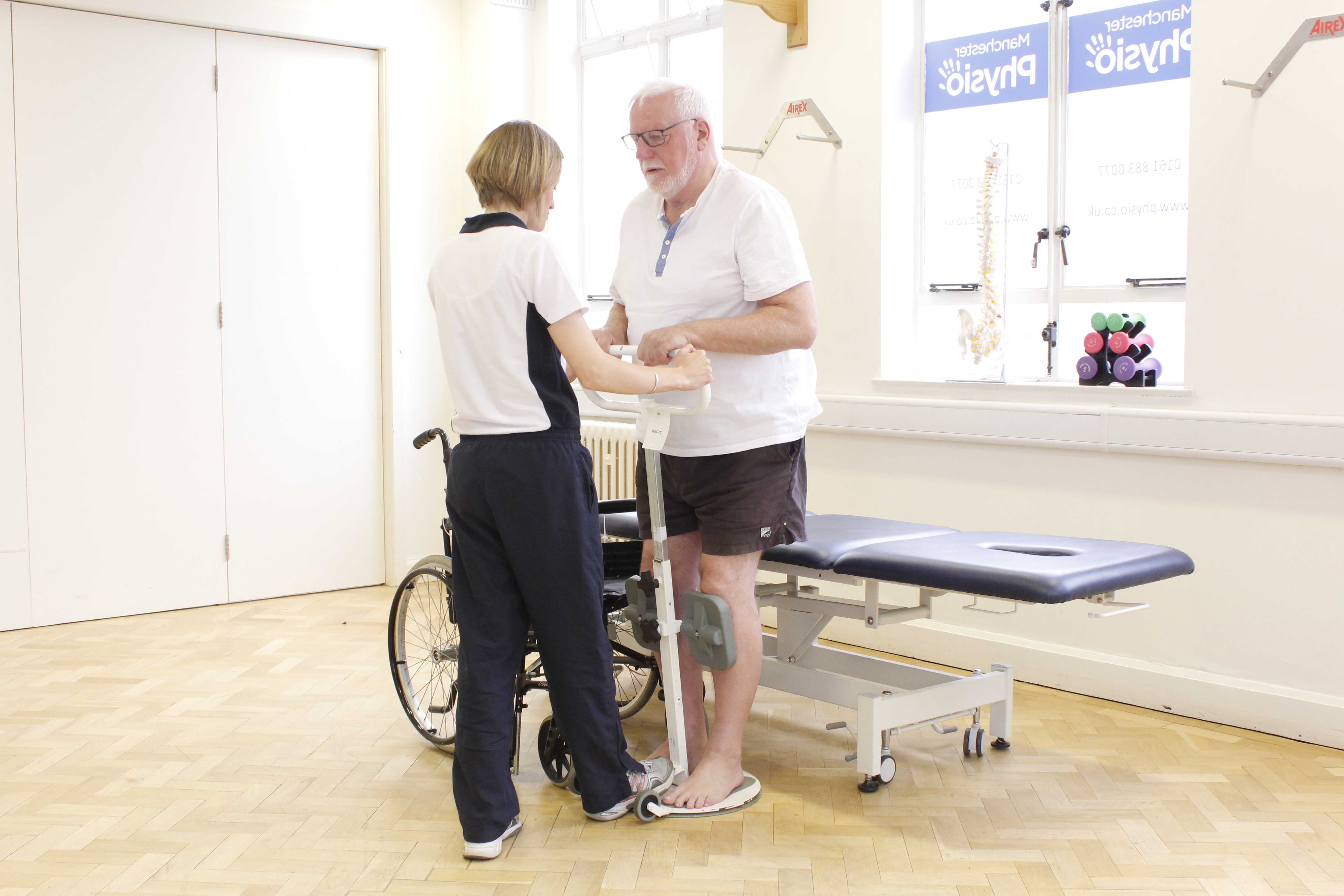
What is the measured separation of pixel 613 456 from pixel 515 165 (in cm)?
272

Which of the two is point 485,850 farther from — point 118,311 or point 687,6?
point 687,6

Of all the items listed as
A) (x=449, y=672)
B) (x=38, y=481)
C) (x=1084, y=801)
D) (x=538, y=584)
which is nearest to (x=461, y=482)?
(x=538, y=584)

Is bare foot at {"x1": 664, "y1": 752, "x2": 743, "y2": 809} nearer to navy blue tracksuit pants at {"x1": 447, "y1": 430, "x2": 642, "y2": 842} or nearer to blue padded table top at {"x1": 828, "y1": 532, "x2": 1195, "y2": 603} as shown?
navy blue tracksuit pants at {"x1": 447, "y1": 430, "x2": 642, "y2": 842}

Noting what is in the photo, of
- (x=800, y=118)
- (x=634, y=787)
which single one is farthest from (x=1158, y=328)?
(x=634, y=787)

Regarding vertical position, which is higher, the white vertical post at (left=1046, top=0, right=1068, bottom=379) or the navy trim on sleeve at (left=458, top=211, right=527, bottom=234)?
the white vertical post at (left=1046, top=0, right=1068, bottom=379)

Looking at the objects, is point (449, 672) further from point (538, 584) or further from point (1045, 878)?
point (1045, 878)

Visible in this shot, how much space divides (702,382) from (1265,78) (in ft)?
5.81

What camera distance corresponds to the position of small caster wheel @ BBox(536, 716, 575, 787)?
2758 millimetres

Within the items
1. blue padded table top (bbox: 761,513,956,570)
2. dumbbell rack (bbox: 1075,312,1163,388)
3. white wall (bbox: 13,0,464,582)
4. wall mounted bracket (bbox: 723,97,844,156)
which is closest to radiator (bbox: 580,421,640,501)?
white wall (bbox: 13,0,464,582)

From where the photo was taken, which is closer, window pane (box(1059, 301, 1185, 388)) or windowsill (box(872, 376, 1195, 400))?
windowsill (box(872, 376, 1195, 400))

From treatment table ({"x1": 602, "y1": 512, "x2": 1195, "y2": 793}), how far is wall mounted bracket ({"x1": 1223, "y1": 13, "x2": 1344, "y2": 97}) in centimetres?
125

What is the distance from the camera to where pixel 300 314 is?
197 inches

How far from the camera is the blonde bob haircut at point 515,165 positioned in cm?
233

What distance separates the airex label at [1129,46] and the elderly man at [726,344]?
159 centimetres
